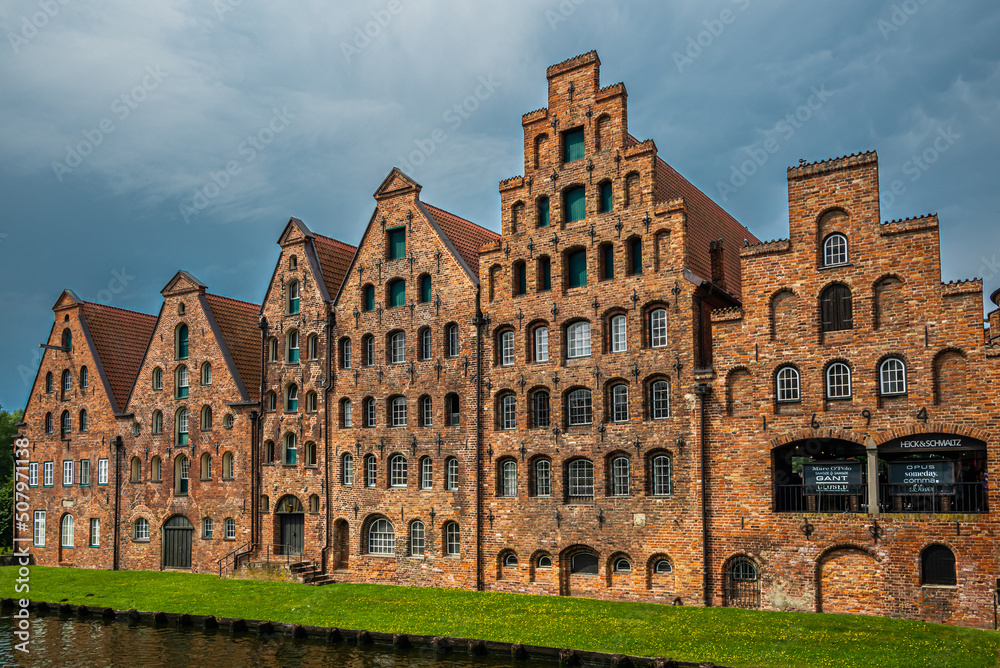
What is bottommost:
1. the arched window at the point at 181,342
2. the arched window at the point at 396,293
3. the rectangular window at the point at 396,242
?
the arched window at the point at 181,342

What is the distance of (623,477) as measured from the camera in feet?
109

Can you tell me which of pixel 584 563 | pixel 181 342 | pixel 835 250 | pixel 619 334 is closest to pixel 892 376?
pixel 835 250

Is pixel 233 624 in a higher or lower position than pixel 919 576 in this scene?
lower

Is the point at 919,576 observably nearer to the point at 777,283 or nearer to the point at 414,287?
the point at 777,283

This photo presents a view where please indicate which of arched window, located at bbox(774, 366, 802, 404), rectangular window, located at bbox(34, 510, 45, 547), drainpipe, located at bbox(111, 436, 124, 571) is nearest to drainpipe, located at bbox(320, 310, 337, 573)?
drainpipe, located at bbox(111, 436, 124, 571)

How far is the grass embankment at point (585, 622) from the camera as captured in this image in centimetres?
2383

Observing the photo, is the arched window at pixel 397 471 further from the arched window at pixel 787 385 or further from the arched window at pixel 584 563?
the arched window at pixel 787 385

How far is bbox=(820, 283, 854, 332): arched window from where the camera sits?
29359 millimetres

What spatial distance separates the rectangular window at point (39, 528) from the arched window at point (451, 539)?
2799cm

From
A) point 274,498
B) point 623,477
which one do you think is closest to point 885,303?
point 623,477

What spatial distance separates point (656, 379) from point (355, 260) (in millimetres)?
15604

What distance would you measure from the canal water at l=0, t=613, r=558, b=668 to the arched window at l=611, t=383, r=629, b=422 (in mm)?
10374

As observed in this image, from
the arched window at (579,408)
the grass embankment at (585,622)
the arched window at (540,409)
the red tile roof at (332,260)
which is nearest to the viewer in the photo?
the grass embankment at (585,622)

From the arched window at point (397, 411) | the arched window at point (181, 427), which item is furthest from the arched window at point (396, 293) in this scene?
the arched window at point (181, 427)
